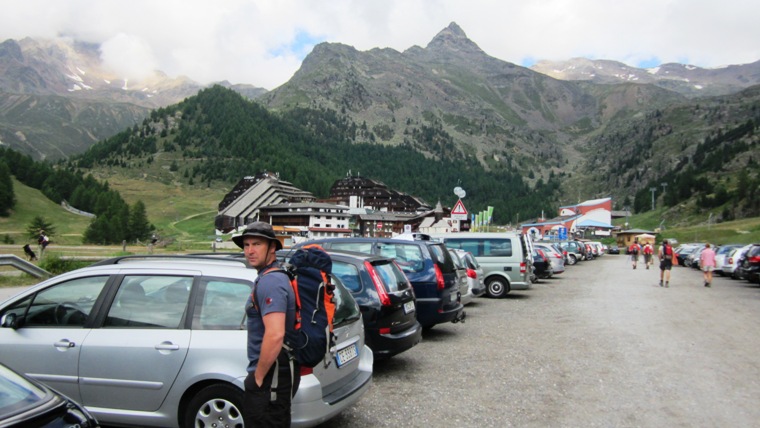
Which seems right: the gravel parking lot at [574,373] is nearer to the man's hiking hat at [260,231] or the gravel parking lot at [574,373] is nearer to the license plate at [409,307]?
the license plate at [409,307]

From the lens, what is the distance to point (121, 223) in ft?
249

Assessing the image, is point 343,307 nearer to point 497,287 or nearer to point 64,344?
point 64,344

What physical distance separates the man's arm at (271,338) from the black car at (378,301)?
4251mm

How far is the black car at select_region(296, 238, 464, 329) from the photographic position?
1048 centimetres

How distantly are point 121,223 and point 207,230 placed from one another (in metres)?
35.5

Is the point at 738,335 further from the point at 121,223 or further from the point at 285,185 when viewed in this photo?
the point at 285,185

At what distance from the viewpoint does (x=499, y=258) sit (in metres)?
19.1

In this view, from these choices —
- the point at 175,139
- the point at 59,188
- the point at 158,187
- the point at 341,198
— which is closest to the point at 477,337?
the point at 59,188

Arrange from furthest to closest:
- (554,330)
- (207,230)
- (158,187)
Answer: (158,187)
(207,230)
(554,330)

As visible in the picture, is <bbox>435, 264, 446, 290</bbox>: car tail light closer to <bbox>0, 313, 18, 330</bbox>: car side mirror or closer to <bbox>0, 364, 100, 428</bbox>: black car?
<bbox>0, 313, 18, 330</bbox>: car side mirror

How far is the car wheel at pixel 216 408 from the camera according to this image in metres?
4.64

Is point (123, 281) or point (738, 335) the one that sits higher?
point (123, 281)

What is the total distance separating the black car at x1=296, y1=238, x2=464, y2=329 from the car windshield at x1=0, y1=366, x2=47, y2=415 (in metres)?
6.87

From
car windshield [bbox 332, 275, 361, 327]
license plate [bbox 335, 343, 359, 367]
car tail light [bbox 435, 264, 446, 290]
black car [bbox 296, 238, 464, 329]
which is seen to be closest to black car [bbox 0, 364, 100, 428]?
license plate [bbox 335, 343, 359, 367]
